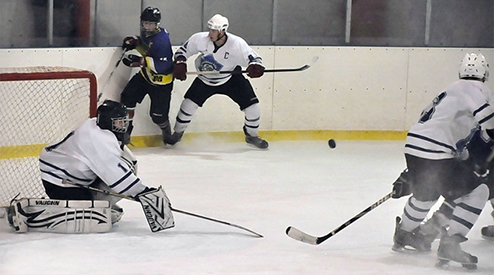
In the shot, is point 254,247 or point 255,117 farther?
point 255,117

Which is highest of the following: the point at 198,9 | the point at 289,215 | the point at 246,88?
the point at 198,9

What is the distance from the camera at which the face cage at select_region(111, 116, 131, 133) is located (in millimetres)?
4382

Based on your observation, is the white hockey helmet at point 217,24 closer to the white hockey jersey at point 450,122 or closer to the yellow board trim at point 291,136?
the yellow board trim at point 291,136

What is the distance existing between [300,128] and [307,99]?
0.72 feet

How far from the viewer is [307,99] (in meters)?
7.59

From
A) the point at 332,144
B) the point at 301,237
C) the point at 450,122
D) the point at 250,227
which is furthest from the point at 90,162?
the point at 332,144

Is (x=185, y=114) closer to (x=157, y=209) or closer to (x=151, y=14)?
(x=151, y=14)

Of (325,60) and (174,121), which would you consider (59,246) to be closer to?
(174,121)

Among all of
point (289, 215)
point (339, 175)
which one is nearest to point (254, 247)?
point (289, 215)

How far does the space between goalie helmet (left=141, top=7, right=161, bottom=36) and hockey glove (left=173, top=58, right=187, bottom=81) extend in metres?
0.26

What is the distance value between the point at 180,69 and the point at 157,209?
2.55m

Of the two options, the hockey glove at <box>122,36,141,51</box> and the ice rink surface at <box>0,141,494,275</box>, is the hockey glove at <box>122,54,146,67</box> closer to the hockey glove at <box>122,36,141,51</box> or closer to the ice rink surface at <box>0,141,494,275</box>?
the hockey glove at <box>122,36,141,51</box>

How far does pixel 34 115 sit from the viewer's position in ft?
19.0

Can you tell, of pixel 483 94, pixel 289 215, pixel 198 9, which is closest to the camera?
pixel 483 94
